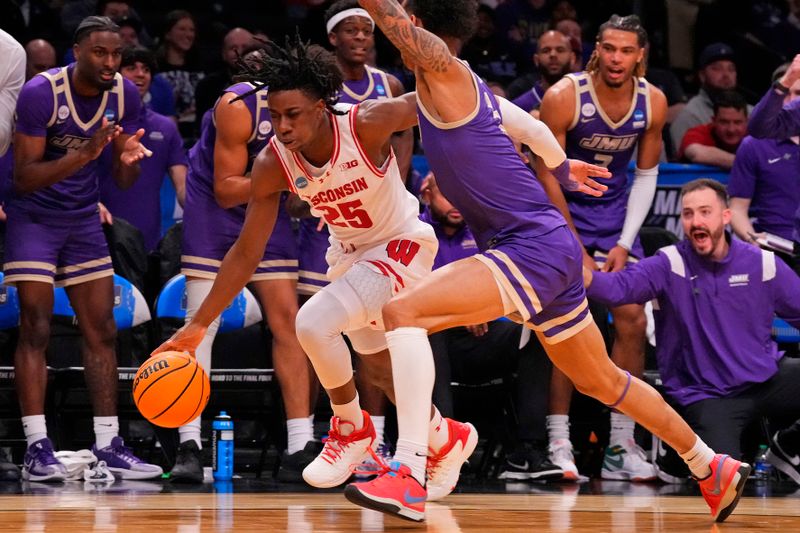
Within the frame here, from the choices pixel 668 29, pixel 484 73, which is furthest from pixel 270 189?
pixel 668 29

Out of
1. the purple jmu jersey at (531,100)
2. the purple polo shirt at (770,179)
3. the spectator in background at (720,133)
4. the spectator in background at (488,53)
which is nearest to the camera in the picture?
the purple polo shirt at (770,179)

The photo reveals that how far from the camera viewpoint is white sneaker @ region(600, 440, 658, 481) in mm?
7332

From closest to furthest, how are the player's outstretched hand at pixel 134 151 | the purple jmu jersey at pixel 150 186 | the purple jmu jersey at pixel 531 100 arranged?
the player's outstretched hand at pixel 134 151 → the purple jmu jersey at pixel 150 186 → the purple jmu jersey at pixel 531 100

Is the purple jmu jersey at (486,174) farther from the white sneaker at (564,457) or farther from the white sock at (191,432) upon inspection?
the white sock at (191,432)

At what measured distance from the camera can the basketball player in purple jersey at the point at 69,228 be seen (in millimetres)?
6949

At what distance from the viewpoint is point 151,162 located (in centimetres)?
840

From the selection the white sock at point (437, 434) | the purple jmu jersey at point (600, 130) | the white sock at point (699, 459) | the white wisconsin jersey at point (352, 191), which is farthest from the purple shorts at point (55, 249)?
the white sock at point (699, 459)

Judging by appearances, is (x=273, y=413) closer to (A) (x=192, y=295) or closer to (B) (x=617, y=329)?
(A) (x=192, y=295)

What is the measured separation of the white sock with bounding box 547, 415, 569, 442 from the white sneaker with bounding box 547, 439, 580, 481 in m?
0.03

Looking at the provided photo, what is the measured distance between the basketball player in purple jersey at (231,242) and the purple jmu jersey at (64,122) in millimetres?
523

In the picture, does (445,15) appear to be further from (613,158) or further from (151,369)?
(613,158)

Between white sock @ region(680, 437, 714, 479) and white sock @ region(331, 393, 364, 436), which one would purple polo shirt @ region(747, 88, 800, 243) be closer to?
white sock @ region(680, 437, 714, 479)

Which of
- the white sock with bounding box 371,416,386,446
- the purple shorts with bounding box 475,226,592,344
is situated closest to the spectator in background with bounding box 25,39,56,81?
the white sock with bounding box 371,416,386,446

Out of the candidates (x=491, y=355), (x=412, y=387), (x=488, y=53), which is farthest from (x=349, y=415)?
(x=488, y=53)
